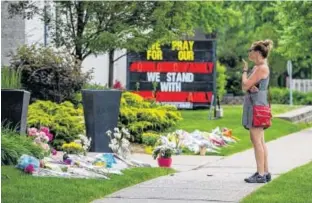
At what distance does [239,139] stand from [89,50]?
14.5ft

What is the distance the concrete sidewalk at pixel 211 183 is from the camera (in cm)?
960

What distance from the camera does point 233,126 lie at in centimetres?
2255

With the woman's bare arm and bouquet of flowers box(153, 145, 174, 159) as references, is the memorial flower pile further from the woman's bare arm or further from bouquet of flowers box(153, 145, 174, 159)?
the woman's bare arm

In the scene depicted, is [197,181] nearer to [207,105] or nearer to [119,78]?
[207,105]

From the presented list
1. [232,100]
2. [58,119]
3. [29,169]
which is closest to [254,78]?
[29,169]

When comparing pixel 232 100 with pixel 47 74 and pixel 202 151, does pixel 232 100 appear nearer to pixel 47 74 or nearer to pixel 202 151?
pixel 47 74

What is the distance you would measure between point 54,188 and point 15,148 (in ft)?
6.60

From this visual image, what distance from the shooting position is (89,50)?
20.7 m

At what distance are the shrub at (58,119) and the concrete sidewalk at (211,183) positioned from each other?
2.76 meters

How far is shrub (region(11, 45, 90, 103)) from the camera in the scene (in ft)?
57.0

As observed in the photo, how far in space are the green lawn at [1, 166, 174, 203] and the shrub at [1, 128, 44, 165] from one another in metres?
0.38

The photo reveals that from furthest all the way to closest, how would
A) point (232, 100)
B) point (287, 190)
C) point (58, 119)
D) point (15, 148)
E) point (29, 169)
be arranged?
1. point (232, 100)
2. point (58, 119)
3. point (15, 148)
4. point (29, 169)
5. point (287, 190)

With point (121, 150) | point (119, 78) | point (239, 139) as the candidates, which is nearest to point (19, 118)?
point (121, 150)

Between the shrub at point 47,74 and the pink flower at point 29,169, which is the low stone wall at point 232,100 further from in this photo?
the pink flower at point 29,169
